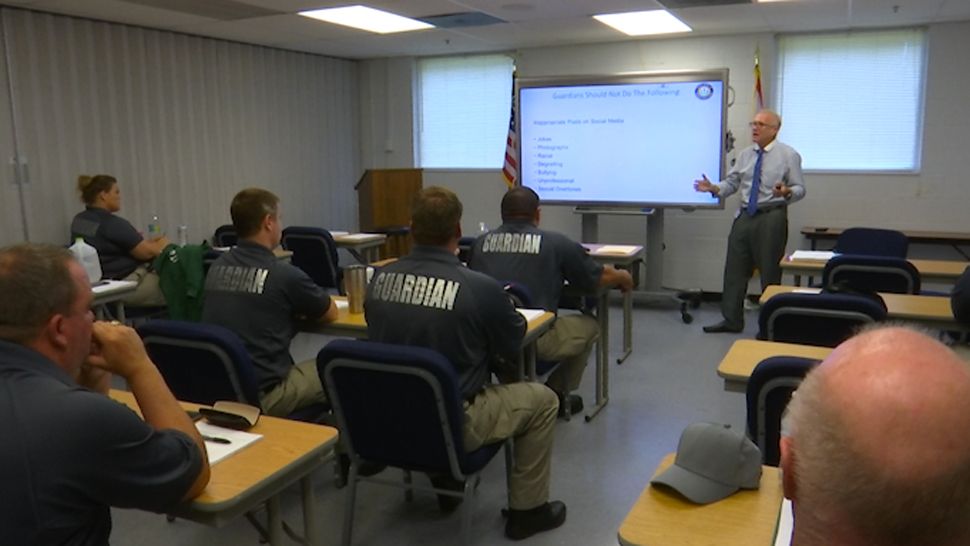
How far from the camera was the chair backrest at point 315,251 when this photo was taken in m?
6.06

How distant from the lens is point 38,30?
211 inches

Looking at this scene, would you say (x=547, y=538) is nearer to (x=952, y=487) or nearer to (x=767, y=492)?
(x=767, y=492)

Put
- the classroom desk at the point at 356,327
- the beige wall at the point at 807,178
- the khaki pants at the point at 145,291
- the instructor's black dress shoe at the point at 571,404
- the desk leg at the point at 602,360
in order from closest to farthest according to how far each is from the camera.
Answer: the classroom desk at the point at 356,327 → the instructor's black dress shoe at the point at 571,404 → the desk leg at the point at 602,360 → the khaki pants at the point at 145,291 → the beige wall at the point at 807,178

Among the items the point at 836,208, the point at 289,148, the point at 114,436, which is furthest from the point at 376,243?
the point at 114,436

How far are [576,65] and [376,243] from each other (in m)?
2.67

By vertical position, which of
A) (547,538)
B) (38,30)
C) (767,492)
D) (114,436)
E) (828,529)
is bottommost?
(547,538)

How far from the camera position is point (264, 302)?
2.96 m

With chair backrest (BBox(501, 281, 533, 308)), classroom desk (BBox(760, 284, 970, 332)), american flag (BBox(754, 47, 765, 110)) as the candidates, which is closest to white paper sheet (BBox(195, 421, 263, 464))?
chair backrest (BBox(501, 281, 533, 308))

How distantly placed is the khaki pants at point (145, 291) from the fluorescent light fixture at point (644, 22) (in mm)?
3737

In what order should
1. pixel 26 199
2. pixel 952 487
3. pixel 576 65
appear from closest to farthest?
pixel 952 487 < pixel 26 199 < pixel 576 65

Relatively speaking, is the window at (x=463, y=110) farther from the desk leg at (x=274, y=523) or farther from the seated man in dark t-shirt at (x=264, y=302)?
the desk leg at (x=274, y=523)

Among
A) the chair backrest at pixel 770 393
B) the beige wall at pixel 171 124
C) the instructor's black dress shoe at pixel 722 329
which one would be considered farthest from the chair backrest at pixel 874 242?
the beige wall at pixel 171 124

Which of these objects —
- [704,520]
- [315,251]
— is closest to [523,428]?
[704,520]

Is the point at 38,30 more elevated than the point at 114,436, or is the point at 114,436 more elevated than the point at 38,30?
the point at 38,30
